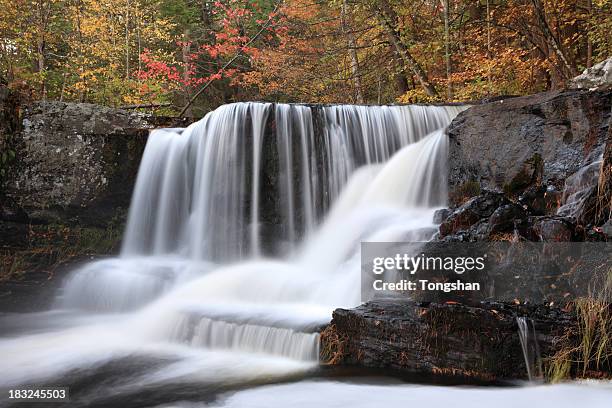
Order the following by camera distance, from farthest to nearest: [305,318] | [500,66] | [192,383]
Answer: [500,66]
[305,318]
[192,383]

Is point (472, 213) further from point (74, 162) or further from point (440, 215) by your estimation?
point (74, 162)

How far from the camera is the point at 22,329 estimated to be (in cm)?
707

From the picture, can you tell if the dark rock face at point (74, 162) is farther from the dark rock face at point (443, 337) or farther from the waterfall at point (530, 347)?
the waterfall at point (530, 347)

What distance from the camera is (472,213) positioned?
5734mm

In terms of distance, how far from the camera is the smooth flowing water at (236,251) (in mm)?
5188

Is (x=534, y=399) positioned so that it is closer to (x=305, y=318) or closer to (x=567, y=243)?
(x=567, y=243)

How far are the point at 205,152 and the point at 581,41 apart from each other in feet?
31.2

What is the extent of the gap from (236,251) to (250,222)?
0.59 m

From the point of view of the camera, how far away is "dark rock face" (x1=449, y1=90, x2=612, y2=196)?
6883mm

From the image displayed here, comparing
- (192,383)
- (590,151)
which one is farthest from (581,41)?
(192,383)

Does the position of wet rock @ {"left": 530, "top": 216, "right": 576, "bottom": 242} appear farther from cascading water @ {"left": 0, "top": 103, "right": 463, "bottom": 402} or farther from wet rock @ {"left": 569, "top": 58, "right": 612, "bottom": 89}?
wet rock @ {"left": 569, "top": 58, "right": 612, "bottom": 89}

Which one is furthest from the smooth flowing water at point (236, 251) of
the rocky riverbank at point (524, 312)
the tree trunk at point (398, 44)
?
the tree trunk at point (398, 44)

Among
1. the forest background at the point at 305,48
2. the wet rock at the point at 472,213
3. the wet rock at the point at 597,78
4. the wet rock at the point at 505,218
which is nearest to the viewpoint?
the wet rock at the point at 505,218

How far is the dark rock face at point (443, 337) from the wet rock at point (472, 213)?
4.23 feet
